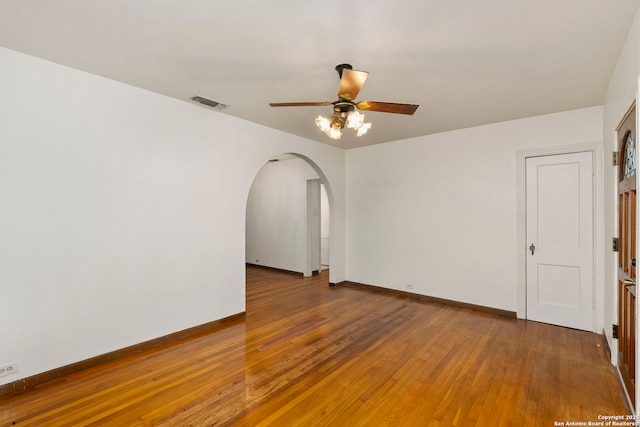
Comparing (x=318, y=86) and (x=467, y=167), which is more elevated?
(x=318, y=86)

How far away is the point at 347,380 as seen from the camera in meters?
2.57

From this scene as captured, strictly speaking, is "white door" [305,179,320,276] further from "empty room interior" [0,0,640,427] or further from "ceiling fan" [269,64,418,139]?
"ceiling fan" [269,64,418,139]

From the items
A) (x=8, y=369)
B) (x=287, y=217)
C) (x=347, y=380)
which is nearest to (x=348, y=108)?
(x=347, y=380)

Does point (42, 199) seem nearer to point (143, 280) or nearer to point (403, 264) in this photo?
point (143, 280)

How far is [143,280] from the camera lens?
10.4 ft

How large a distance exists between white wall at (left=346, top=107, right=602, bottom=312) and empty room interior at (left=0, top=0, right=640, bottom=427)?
0.12ft

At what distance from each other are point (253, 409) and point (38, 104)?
2953mm

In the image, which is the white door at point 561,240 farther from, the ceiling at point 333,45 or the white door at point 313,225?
the white door at point 313,225

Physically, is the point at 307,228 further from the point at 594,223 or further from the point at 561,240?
the point at 594,223

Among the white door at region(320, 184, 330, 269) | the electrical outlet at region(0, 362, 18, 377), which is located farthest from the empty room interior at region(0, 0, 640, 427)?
the white door at region(320, 184, 330, 269)

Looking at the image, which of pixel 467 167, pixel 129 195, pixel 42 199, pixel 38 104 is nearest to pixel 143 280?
pixel 129 195

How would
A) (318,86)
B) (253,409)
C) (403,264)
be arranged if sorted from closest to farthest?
(253,409), (318,86), (403,264)

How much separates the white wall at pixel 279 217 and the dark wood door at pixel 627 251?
4.79 meters

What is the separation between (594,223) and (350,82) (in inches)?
135
